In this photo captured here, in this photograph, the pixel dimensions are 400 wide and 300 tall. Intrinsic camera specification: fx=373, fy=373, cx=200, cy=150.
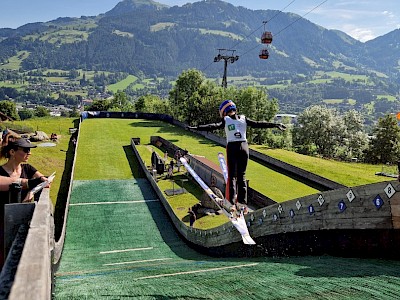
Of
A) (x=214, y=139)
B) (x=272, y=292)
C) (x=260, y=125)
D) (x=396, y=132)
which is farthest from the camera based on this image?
(x=396, y=132)

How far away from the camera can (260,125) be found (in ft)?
33.5

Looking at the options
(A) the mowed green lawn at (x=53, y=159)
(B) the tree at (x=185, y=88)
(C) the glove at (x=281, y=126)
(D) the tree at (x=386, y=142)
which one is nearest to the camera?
(C) the glove at (x=281, y=126)

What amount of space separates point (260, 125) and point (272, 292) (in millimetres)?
5397

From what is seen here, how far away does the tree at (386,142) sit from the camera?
2220 inches

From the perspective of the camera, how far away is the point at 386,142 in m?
57.0

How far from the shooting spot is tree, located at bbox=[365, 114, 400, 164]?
56.4m

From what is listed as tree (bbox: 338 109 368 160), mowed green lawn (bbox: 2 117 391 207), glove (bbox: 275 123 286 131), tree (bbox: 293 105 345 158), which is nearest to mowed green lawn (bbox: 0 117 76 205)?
mowed green lawn (bbox: 2 117 391 207)

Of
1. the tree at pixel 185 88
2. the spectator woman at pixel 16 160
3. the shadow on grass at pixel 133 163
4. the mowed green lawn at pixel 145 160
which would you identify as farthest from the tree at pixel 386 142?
the spectator woman at pixel 16 160

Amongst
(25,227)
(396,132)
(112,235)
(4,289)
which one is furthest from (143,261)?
(396,132)

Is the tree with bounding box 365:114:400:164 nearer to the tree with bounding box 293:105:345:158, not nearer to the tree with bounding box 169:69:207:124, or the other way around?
the tree with bounding box 293:105:345:158

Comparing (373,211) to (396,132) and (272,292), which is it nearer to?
(272,292)

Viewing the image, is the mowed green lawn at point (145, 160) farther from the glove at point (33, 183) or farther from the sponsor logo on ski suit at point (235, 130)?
the glove at point (33, 183)

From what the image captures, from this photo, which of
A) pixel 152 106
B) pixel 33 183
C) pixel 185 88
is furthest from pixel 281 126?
pixel 152 106

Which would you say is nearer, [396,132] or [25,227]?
[25,227]
